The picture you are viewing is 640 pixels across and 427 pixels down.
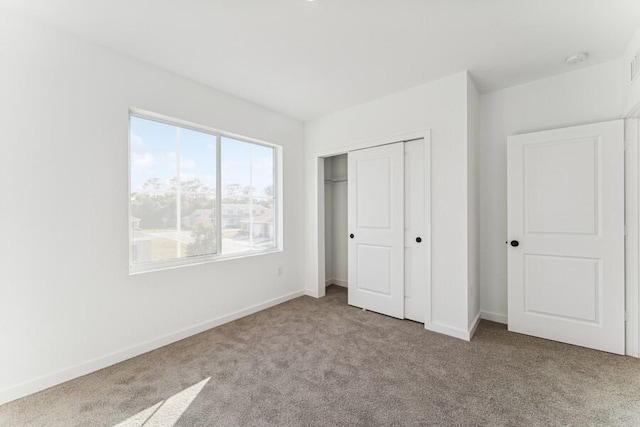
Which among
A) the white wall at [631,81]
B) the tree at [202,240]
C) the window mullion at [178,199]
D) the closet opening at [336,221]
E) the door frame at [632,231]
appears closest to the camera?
the white wall at [631,81]

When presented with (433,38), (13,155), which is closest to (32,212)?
(13,155)

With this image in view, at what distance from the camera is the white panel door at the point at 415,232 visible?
306cm

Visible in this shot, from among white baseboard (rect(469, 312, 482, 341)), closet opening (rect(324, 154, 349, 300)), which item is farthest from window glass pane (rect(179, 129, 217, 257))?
white baseboard (rect(469, 312, 482, 341))

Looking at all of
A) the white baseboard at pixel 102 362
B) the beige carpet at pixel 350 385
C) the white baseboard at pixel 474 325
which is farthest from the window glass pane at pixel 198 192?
the white baseboard at pixel 474 325

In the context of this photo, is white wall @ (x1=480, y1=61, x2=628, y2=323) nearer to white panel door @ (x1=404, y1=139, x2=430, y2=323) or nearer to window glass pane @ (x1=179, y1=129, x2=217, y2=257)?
white panel door @ (x1=404, y1=139, x2=430, y2=323)

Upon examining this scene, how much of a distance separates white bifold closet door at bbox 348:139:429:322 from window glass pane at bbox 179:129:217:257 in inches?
69.5

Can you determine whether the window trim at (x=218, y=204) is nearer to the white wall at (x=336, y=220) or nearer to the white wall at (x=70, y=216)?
the white wall at (x=70, y=216)

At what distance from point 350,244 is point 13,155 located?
326cm

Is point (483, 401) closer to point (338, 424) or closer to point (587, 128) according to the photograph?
point (338, 424)

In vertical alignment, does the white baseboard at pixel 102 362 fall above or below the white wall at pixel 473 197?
below

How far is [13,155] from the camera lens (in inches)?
74.5

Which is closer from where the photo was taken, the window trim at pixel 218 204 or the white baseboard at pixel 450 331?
the window trim at pixel 218 204

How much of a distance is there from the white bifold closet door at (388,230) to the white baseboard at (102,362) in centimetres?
165

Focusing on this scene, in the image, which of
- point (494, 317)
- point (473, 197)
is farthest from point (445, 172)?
point (494, 317)
